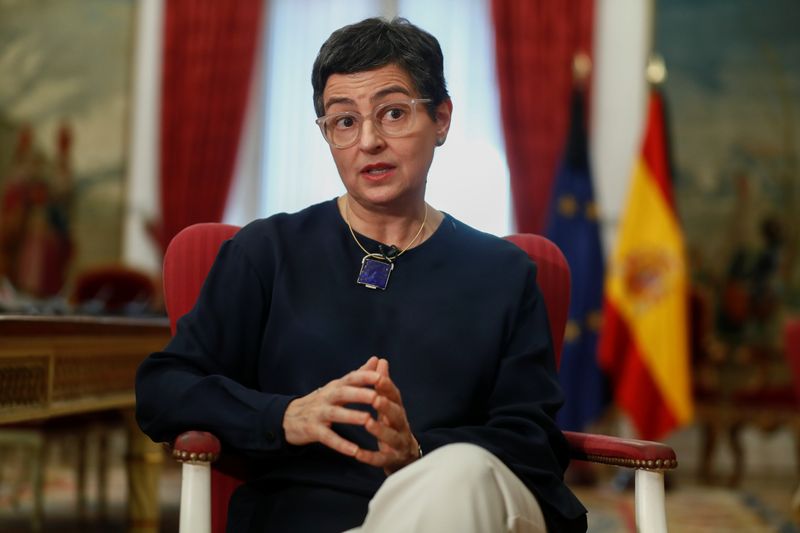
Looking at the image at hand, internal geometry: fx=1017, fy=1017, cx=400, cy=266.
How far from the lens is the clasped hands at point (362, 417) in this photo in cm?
181

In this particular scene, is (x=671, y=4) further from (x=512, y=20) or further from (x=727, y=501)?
(x=727, y=501)

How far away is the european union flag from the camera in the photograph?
23.4ft

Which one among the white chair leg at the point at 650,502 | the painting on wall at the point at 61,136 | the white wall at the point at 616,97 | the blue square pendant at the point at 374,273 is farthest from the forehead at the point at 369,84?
the painting on wall at the point at 61,136

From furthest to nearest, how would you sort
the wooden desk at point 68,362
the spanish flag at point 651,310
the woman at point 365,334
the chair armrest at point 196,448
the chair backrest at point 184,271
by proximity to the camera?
the spanish flag at point 651,310 < the wooden desk at point 68,362 < the chair backrest at point 184,271 < the woman at point 365,334 < the chair armrest at point 196,448

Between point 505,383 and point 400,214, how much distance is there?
48cm

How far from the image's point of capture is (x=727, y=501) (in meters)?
Result: 6.61

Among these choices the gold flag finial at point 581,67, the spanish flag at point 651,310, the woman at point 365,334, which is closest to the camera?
the woman at point 365,334

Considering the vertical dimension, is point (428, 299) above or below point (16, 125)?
below

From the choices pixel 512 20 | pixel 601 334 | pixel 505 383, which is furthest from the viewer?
pixel 512 20

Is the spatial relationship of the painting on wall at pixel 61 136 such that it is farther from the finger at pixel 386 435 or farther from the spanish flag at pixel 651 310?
the finger at pixel 386 435

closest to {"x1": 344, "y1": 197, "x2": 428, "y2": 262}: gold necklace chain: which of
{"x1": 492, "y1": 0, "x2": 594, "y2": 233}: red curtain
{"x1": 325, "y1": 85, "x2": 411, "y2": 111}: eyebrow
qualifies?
A: {"x1": 325, "y1": 85, "x2": 411, "y2": 111}: eyebrow

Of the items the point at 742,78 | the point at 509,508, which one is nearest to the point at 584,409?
the point at 742,78

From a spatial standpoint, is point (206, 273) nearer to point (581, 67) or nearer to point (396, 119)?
point (396, 119)

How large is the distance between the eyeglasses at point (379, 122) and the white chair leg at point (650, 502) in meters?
0.91
